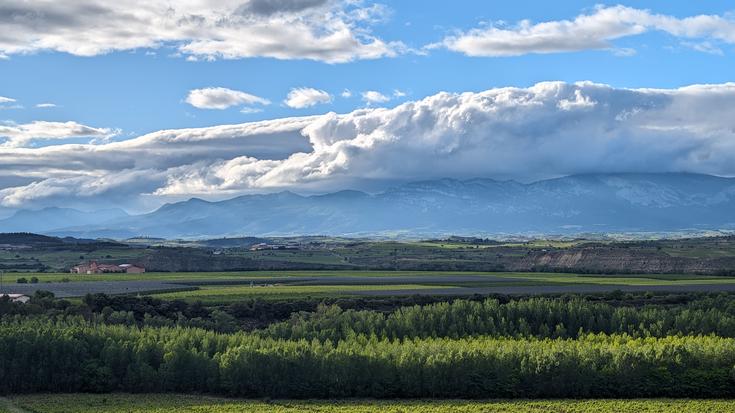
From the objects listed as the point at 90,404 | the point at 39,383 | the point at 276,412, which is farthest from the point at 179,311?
the point at 276,412

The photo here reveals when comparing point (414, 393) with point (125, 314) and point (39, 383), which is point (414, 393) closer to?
point (39, 383)

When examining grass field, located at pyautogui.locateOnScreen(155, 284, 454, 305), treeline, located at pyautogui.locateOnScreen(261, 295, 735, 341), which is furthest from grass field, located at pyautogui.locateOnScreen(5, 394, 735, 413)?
grass field, located at pyautogui.locateOnScreen(155, 284, 454, 305)

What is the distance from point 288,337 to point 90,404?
30365mm

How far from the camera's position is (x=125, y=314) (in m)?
102

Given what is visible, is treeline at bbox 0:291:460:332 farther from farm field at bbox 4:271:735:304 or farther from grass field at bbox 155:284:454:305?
farm field at bbox 4:271:735:304

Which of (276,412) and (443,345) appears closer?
(276,412)

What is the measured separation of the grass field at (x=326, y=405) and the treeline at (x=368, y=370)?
2.63 metres

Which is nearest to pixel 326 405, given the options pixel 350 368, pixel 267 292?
pixel 350 368

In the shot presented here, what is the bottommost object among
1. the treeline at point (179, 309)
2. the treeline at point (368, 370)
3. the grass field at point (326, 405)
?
the grass field at point (326, 405)

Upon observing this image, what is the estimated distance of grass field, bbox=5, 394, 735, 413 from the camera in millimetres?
59562

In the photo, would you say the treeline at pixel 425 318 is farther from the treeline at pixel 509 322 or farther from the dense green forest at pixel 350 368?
the dense green forest at pixel 350 368

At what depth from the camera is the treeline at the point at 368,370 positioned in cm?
6769

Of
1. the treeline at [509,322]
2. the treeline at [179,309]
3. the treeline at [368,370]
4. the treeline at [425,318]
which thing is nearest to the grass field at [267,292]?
the treeline at [179,309]

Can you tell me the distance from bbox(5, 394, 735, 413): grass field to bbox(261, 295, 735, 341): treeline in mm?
24246
